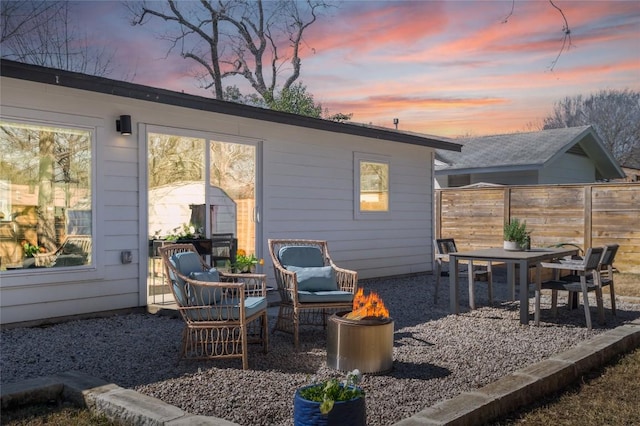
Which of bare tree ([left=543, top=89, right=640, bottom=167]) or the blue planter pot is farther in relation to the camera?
bare tree ([left=543, top=89, right=640, bottom=167])

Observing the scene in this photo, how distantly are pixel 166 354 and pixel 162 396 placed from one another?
1185 mm

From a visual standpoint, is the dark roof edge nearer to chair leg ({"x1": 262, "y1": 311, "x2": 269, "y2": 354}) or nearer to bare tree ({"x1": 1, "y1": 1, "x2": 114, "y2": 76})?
chair leg ({"x1": 262, "y1": 311, "x2": 269, "y2": 354})

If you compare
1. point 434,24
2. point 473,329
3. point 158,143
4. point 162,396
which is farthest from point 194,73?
point 162,396

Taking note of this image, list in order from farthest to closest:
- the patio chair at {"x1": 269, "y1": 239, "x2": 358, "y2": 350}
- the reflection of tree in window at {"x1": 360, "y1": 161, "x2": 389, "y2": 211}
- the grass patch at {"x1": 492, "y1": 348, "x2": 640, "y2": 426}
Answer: the reflection of tree in window at {"x1": 360, "y1": 161, "x2": 389, "y2": 211}, the patio chair at {"x1": 269, "y1": 239, "x2": 358, "y2": 350}, the grass patch at {"x1": 492, "y1": 348, "x2": 640, "y2": 426}

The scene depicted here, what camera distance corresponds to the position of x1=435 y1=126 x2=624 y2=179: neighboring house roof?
15273 mm

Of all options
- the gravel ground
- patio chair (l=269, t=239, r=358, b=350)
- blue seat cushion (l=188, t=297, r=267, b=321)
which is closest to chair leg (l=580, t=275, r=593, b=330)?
the gravel ground

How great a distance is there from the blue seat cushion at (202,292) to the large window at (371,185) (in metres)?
4.99

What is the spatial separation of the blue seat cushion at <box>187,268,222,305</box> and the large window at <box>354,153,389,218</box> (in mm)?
4994

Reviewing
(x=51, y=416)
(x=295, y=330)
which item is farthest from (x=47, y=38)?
(x=51, y=416)

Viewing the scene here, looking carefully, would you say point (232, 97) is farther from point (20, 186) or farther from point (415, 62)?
point (20, 186)

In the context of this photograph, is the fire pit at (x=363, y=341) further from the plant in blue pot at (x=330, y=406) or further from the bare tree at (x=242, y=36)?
the bare tree at (x=242, y=36)

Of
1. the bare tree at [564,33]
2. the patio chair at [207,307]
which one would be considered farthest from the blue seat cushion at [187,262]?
the bare tree at [564,33]

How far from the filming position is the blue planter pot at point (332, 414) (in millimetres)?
2885

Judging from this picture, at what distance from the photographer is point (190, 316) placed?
15.3 ft
